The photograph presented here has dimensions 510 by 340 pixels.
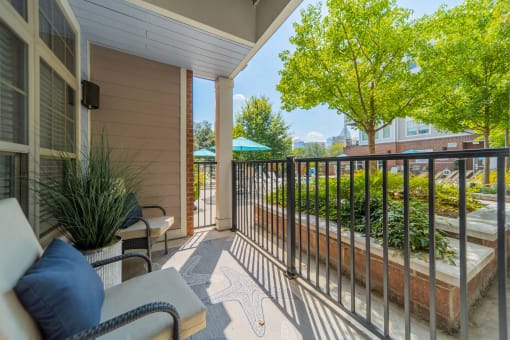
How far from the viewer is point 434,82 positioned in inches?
148

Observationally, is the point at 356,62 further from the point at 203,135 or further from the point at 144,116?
the point at 203,135

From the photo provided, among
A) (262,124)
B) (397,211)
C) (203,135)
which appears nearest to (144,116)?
(397,211)

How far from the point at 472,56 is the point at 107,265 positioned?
648 centimetres

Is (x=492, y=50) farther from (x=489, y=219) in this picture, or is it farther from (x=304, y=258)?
(x=304, y=258)

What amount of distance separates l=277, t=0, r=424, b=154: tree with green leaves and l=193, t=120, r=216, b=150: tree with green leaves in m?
13.7

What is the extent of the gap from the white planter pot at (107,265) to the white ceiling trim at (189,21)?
2.15 metres

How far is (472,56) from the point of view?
12.8ft

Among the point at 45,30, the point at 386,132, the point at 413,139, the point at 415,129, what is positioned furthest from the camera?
the point at 386,132

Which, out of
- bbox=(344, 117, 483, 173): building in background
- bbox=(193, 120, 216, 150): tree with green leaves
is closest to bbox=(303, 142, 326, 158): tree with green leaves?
bbox=(344, 117, 483, 173): building in background

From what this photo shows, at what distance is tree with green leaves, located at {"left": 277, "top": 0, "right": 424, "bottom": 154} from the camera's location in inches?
138

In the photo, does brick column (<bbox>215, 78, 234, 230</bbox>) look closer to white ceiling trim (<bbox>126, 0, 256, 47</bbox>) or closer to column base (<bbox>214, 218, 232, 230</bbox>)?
column base (<bbox>214, 218, 232, 230</bbox>)

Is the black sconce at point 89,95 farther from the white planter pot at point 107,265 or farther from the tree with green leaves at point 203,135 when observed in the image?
the tree with green leaves at point 203,135

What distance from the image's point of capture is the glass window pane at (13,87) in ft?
3.56

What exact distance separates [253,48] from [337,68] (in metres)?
2.17
